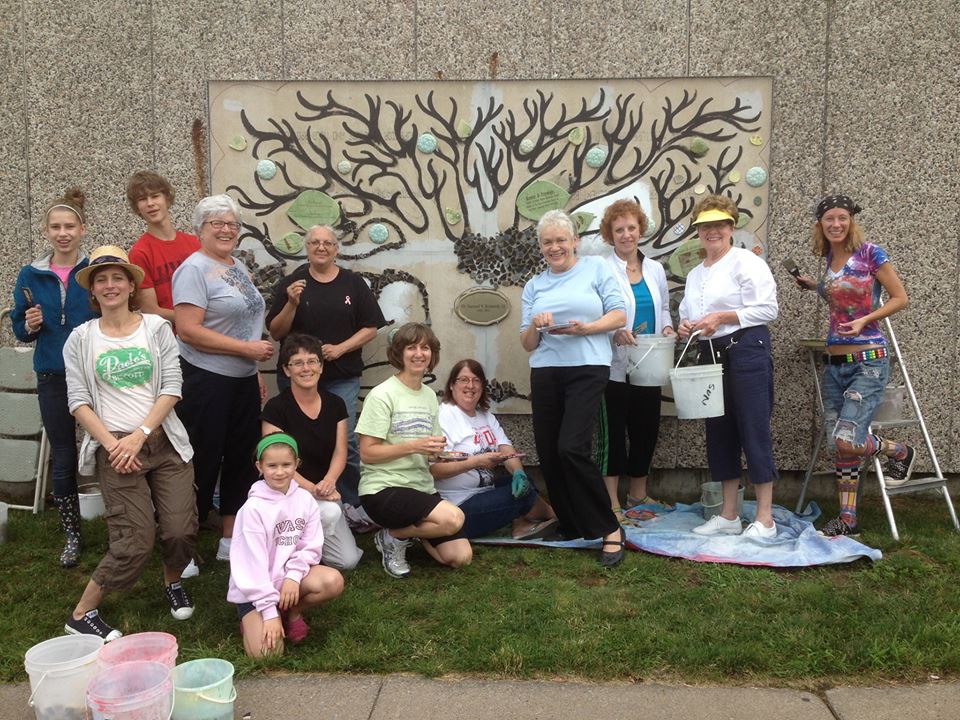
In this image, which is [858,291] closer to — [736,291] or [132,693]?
[736,291]

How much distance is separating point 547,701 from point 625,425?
7.12 feet

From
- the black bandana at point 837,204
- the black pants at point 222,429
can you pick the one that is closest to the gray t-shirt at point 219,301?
the black pants at point 222,429

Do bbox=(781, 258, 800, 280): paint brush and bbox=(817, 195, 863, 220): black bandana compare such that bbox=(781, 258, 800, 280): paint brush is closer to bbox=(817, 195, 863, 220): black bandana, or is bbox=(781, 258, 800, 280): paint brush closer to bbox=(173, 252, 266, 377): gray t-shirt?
bbox=(817, 195, 863, 220): black bandana

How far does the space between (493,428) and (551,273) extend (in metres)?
0.97

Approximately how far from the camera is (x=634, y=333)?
14.9 ft

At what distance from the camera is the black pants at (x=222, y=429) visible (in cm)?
396

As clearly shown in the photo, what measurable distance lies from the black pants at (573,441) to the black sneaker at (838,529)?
1.26 metres

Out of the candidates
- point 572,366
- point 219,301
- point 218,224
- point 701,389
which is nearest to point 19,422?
point 219,301

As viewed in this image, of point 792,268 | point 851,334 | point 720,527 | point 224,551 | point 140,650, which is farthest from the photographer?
point 792,268

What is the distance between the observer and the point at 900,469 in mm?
4727

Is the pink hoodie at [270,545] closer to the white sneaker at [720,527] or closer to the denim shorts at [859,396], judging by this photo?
the white sneaker at [720,527]

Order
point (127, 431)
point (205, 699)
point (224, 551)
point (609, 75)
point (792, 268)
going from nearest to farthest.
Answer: point (205, 699)
point (127, 431)
point (224, 551)
point (792, 268)
point (609, 75)

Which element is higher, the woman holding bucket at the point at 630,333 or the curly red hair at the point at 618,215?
the curly red hair at the point at 618,215

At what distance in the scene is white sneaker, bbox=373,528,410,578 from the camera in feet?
12.7
